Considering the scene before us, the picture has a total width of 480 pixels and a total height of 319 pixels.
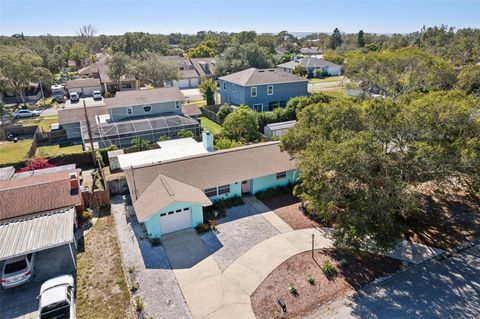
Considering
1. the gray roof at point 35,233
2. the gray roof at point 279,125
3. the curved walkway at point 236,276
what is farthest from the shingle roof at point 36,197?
the gray roof at point 279,125

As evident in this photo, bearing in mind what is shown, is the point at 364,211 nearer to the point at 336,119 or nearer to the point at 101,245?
the point at 336,119

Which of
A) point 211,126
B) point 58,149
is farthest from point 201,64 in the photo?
point 58,149

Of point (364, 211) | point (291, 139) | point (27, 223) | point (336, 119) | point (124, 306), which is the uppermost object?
point (336, 119)

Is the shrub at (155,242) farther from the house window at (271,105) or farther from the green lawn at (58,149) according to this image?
the house window at (271,105)

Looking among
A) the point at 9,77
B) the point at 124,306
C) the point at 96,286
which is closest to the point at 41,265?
the point at 96,286

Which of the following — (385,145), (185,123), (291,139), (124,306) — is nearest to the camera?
(124,306)

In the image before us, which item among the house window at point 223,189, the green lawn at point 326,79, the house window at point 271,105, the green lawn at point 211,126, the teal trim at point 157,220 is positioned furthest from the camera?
the green lawn at point 326,79

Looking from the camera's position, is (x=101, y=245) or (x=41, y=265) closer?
(x=41, y=265)
